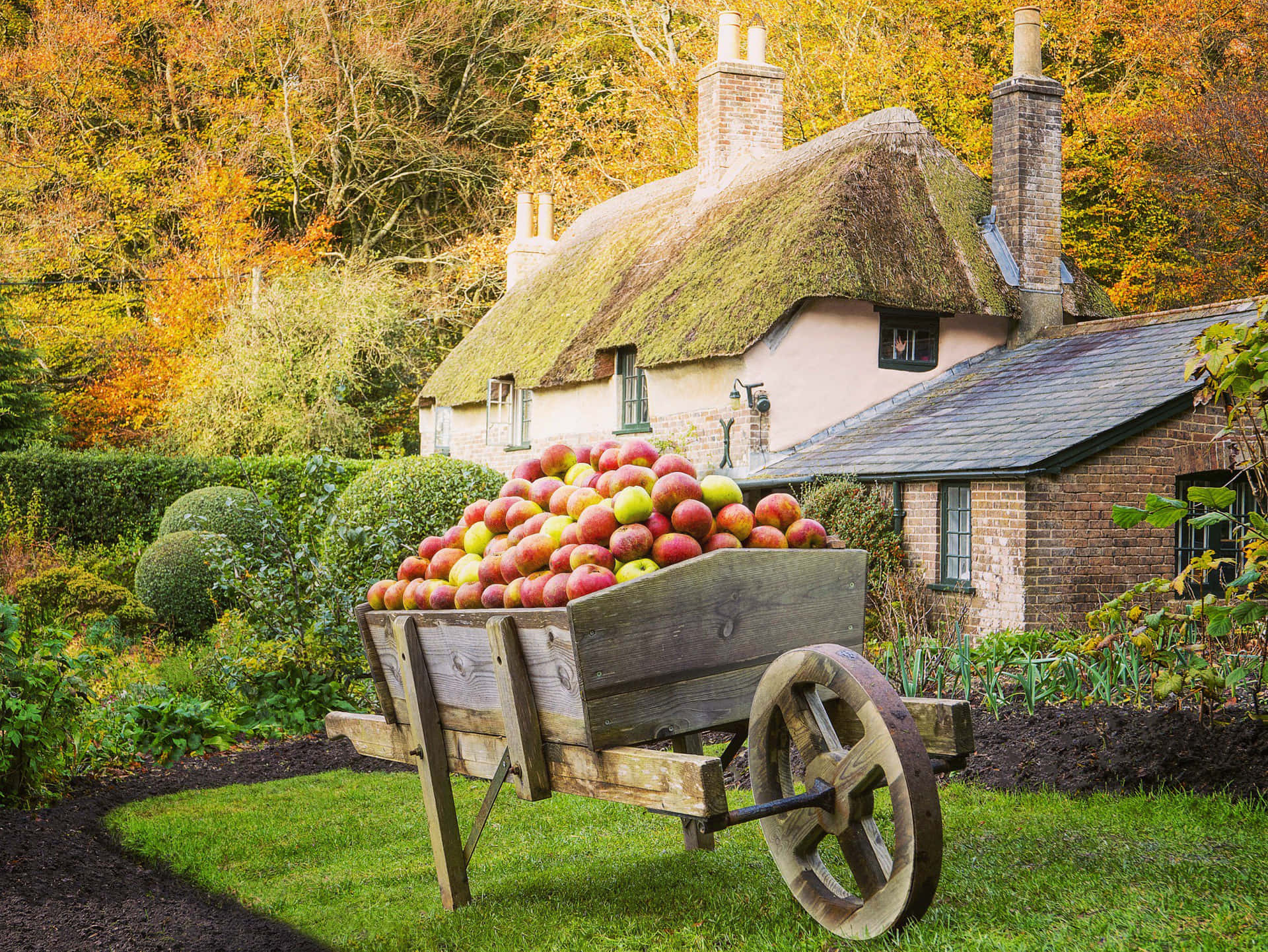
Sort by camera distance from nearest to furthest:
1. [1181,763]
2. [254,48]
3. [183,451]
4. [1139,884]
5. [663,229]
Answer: [1139,884]
[1181,763]
[663,229]
[183,451]
[254,48]

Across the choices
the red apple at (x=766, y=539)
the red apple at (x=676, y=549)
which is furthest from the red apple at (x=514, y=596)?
the red apple at (x=766, y=539)

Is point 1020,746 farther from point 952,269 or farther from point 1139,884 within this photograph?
point 952,269

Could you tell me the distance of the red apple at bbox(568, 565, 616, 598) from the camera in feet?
11.0

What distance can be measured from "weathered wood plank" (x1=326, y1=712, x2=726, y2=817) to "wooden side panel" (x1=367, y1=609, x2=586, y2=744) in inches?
2.1

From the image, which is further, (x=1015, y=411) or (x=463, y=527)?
(x=1015, y=411)

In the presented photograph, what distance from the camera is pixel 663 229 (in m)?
18.8

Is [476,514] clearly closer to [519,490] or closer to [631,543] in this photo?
[519,490]

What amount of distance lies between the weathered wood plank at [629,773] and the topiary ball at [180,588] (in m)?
10.6

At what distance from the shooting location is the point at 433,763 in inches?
158

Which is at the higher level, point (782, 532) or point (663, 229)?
point (663, 229)

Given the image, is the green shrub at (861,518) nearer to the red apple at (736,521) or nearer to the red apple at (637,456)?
the red apple at (637,456)

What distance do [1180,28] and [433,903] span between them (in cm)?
1926

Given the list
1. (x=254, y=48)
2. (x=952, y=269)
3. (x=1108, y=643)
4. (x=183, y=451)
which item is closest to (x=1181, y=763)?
(x=1108, y=643)

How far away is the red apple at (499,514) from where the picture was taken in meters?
4.14
